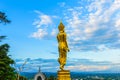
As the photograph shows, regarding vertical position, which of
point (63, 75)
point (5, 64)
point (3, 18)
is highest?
point (3, 18)

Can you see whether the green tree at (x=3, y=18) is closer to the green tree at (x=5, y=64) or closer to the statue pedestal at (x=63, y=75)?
the green tree at (x=5, y=64)

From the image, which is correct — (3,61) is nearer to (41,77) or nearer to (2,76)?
(2,76)

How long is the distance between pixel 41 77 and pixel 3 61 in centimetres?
515

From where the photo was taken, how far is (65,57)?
21.5 m

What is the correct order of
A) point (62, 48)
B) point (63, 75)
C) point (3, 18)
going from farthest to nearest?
1. point (3, 18)
2. point (62, 48)
3. point (63, 75)

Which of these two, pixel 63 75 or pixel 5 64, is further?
pixel 5 64

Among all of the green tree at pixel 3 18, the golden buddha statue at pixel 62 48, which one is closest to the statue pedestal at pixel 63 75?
the golden buddha statue at pixel 62 48

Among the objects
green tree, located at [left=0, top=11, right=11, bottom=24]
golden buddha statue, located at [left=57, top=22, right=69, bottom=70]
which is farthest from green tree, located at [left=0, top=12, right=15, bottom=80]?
golden buddha statue, located at [left=57, top=22, right=69, bottom=70]

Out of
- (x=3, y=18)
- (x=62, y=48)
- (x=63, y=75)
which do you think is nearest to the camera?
(x=63, y=75)

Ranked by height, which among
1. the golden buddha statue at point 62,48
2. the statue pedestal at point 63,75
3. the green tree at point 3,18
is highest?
the green tree at point 3,18

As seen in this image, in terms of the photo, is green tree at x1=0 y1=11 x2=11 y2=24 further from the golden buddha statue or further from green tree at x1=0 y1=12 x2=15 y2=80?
the golden buddha statue

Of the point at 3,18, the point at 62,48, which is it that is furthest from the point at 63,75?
the point at 3,18

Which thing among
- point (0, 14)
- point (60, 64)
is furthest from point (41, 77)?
point (60, 64)

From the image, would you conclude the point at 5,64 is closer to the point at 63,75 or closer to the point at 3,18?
the point at 3,18
